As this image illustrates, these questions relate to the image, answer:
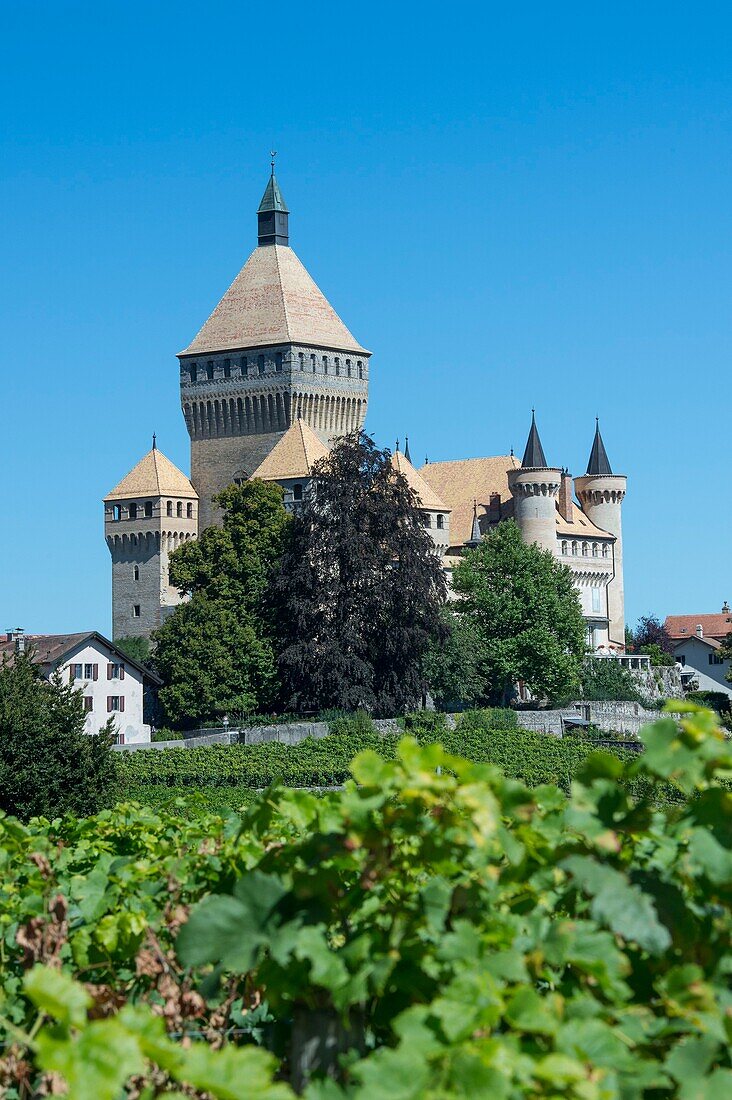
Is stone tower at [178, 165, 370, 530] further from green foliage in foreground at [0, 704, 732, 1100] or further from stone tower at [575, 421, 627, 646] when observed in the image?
green foliage in foreground at [0, 704, 732, 1100]

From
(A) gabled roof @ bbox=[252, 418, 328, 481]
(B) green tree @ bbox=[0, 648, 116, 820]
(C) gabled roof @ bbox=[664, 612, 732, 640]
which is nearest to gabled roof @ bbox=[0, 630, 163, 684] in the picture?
(A) gabled roof @ bbox=[252, 418, 328, 481]

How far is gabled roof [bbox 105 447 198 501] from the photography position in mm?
87562

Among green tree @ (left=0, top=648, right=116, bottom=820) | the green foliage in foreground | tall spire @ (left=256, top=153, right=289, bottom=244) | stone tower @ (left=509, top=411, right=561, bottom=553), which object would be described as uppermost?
tall spire @ (left=256, top=153, right=289, bottom=244)

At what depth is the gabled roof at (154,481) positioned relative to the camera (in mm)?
87562

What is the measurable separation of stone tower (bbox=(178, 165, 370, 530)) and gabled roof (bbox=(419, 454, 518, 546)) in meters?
9.21

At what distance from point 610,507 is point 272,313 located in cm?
2429

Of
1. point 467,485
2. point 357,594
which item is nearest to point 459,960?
point 357,594

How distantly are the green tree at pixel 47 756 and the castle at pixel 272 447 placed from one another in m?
54.5

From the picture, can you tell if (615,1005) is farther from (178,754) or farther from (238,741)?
(238,741)

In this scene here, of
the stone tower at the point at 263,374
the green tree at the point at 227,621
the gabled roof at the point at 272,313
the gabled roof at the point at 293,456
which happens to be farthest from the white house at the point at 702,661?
the green tree at the point at 227,621

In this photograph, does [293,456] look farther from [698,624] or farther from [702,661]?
[698,624]

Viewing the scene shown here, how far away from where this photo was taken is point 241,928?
427 centimetres

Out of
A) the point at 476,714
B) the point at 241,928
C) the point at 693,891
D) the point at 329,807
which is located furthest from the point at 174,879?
the point at 476,714

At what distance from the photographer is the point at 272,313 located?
9119 centimetres
